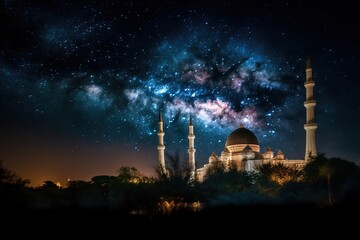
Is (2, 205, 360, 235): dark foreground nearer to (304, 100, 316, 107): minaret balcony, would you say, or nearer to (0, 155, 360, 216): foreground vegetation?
(0, 155, 360, 216): foreground vegetation

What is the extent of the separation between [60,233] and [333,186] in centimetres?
3172

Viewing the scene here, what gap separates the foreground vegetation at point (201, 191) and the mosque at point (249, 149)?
7.82 meters

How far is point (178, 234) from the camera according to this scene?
362 inches

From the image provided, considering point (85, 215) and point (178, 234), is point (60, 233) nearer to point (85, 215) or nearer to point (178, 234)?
point (85, 215)

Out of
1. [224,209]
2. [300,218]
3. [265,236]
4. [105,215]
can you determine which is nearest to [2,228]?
[105,215]

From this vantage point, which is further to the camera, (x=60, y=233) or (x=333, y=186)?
(x=333, y=186)

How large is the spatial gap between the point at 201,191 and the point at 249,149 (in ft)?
136

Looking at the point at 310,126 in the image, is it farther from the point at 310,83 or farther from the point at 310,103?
the point at 310,83

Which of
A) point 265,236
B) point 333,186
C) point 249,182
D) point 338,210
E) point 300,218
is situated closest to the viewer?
point 265,236

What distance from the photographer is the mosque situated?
54844 millimetres

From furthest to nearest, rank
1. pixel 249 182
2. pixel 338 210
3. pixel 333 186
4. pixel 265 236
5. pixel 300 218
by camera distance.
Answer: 1. pixel 249 182
2. pixel 333 186
3. pixel 338 210
4. pixel 300 218
5. pixel 265 236

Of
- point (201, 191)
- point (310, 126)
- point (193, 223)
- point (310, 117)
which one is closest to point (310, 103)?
point (310, 117)

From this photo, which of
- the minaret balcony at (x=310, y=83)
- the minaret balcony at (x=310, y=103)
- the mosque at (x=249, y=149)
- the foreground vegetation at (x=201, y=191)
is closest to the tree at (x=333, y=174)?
the foreground vegetation at (x=201, y=191)

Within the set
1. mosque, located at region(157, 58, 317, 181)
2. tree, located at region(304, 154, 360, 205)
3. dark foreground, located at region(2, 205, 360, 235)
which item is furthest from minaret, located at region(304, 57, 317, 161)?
dark foreground, located at region(2, 205, 360, 235)
